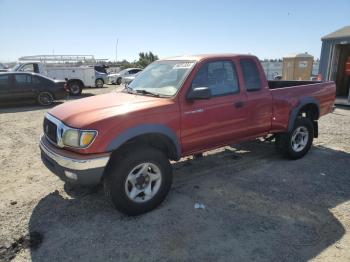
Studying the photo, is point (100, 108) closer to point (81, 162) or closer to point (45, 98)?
point (81, 162)

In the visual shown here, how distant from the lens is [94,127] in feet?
11.0

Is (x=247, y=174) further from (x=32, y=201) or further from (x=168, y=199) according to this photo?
(x=32, y=201)

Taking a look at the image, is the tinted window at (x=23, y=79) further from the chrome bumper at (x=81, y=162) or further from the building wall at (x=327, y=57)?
the building wall at (x=327, y=57)

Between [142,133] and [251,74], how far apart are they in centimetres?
225

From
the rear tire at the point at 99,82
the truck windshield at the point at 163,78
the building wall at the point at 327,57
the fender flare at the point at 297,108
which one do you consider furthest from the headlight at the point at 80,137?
the rear tire at the point at 99,82

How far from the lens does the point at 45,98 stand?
43.7 feet

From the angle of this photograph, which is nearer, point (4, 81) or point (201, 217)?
point (201, 217)

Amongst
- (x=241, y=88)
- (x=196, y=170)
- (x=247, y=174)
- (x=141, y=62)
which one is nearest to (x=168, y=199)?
(x=196, y=170)

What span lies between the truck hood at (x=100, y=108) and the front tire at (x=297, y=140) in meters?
2.69

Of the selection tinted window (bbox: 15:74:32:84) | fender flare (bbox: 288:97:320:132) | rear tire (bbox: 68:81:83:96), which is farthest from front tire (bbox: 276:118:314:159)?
rear tire (bbox: 68:81:83:96)

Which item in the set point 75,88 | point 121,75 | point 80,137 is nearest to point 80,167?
point 80,137

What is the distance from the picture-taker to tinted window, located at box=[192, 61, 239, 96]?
4.27 meters

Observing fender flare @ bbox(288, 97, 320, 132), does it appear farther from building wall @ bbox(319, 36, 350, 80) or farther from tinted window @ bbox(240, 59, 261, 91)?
building wall @ bbox(319, 36, 350, 80)

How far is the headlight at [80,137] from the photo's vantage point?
3.35 m
